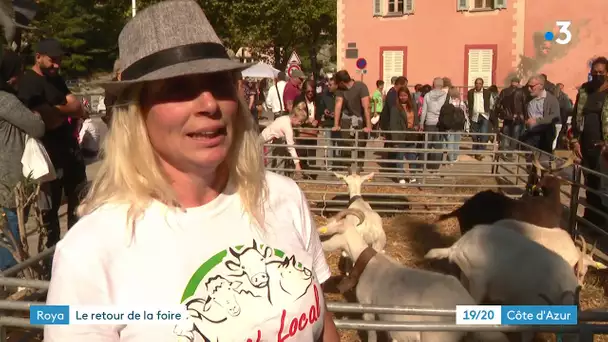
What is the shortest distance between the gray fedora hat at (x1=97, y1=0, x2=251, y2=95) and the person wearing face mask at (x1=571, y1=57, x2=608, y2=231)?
21.3 ft

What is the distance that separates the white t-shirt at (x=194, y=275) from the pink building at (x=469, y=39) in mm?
26742

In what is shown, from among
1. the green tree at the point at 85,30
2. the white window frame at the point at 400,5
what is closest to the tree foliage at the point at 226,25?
the green tree at the point at 85,30

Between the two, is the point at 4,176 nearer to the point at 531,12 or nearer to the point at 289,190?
the point at 289,190

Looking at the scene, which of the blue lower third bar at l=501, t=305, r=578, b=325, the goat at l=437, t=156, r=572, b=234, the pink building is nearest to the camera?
the blue lower third bar at l=501, t=305, r=578, b=325

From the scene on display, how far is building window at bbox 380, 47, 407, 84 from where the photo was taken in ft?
93.1

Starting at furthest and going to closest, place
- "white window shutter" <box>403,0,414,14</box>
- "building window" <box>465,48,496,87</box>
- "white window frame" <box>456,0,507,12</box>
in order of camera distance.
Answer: "white window shutter" <box>403,0,414,14</box>, "building window" <box>465,48,496,87</box>, "white window frame" <box>456,0,507,12</box>

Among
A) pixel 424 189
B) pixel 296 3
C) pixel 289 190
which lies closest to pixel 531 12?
pixel 296 3

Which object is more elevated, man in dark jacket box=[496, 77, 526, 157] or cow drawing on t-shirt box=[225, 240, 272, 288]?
cow drawing on t-shirt box=[225, 240, 272, 288]

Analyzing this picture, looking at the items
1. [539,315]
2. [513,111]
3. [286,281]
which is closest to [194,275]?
[286,281]

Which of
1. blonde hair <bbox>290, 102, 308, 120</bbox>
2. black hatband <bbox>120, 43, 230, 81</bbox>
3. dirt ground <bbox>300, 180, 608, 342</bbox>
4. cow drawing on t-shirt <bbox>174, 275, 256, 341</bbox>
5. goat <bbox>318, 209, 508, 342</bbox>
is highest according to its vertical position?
black hatband <bbox>120, 43, 230, 81</bbox>

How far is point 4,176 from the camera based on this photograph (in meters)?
4.47

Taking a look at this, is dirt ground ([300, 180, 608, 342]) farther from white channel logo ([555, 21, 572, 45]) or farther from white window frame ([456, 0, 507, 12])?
white channel logo ([555, 21, 572, 45])

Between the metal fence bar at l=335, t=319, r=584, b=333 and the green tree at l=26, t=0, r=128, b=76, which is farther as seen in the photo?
the green tree at l=26, t=0, r=128, b=76

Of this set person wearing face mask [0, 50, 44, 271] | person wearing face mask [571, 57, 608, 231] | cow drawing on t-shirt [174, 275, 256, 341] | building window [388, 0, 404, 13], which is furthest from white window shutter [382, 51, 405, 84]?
cow drawing on t-shirt [174, 275, 256, 341]
